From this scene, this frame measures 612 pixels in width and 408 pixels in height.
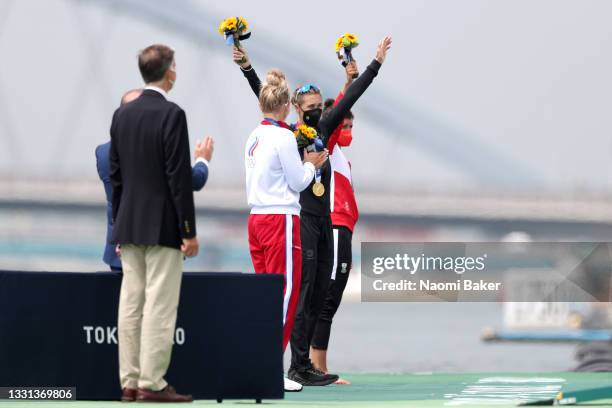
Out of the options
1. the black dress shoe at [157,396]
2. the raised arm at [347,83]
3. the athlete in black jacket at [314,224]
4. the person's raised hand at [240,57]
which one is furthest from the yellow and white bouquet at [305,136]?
the black dress shoe at [157,396]

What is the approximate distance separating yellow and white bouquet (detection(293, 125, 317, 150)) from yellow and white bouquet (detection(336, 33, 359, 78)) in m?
0.74

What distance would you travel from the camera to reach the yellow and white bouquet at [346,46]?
8008 millimetres

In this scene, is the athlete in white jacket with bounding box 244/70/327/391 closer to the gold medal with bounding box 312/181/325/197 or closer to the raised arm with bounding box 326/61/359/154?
the gold medal with bounding box 312/181/325/197

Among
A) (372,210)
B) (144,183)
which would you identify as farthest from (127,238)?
(372,210)

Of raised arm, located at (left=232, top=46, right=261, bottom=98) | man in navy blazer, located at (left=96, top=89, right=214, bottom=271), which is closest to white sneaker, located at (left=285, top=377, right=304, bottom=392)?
man in navy blazer, located at (left=96, top=89, right=214, bottom=271)

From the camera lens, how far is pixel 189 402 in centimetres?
598

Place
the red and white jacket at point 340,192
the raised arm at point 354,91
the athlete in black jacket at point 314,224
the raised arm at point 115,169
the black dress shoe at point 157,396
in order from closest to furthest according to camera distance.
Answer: the black dress shoe at point 157,396 < the raised arm at point 115,169 < the athlete in black jacket at point 314,224 < the raised arm at point 354,91 < the red and white jacket at point 340,192

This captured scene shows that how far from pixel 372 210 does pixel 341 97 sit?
54749mm

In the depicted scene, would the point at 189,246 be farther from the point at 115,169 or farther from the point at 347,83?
the point at 347,83

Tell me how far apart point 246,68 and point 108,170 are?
4.80ft

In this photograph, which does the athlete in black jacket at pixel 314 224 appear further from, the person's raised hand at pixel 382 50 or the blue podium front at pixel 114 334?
the blue podium front at pixel 114 334

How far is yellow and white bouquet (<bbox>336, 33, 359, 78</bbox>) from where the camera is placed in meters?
8.01

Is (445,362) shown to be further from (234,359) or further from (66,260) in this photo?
(66,260)

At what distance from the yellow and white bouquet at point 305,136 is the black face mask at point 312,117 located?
0.31 meters
